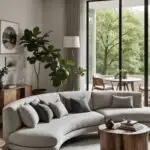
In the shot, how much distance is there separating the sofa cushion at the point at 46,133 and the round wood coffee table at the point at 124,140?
66 cm

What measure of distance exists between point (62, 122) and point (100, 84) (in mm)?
2911

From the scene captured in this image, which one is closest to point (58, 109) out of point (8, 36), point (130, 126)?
point (130, 126)

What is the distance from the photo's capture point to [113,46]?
7.41m

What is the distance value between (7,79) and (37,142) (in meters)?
2.76

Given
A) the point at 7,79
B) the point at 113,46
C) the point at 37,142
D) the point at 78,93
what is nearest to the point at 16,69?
the point at 7,79

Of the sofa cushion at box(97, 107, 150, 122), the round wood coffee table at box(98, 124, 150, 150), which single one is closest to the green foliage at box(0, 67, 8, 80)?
the sofa cushion at box(97, 107, 150, 122)

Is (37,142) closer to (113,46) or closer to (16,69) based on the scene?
(16,69)

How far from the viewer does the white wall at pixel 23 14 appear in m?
6.45

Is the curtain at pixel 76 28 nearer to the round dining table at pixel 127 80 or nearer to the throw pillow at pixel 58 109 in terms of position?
the round dining table at pixel 127 80

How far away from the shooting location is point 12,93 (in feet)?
19.6

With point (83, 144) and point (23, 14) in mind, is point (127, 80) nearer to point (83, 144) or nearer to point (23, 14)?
point (83, 144)

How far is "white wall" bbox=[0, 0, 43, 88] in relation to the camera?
6.45 m

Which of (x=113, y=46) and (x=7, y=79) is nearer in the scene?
(x=7, y=79)

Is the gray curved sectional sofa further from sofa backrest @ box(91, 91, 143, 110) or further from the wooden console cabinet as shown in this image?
the wooden console cabinet
